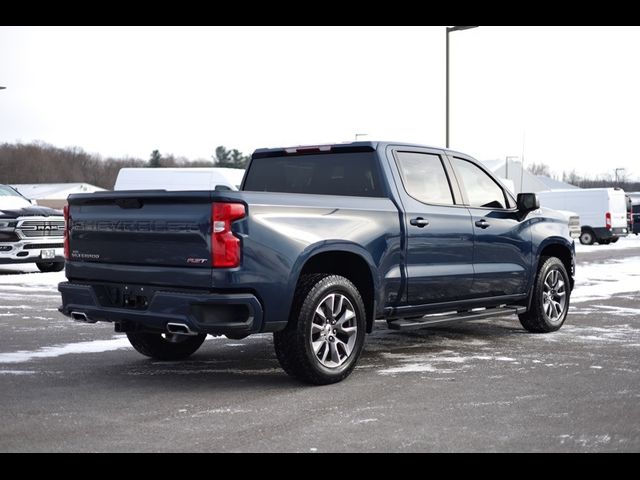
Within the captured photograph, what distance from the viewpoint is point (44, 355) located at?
25.3 ft

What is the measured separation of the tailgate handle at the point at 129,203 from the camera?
626 centimetres

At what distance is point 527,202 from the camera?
846 centimetres

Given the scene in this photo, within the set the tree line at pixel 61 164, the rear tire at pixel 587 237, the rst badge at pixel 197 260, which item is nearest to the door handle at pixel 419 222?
the rst badge at pixel 197 260

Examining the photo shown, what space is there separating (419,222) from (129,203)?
2.43 meters

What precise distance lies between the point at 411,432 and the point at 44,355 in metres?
4.07

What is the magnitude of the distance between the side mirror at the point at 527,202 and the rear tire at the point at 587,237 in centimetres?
2604

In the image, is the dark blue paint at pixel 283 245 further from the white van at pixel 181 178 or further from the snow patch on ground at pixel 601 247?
the snow patch on ground at pixel 601 247

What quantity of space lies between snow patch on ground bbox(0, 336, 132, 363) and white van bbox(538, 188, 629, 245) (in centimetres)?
2702

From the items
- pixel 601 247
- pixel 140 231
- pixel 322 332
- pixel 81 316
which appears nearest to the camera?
pixel 140 231

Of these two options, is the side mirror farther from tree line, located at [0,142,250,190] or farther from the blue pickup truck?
tree line, located at [0,142,250,190]

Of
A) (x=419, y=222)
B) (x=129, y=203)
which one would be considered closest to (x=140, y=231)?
(x=129, y=203)

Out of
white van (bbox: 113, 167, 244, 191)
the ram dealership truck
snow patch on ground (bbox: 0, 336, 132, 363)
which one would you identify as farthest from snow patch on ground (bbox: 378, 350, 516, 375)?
white van (bbox: 113, 167, 244, 191)

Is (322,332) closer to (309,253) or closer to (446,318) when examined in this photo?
(309,253)
